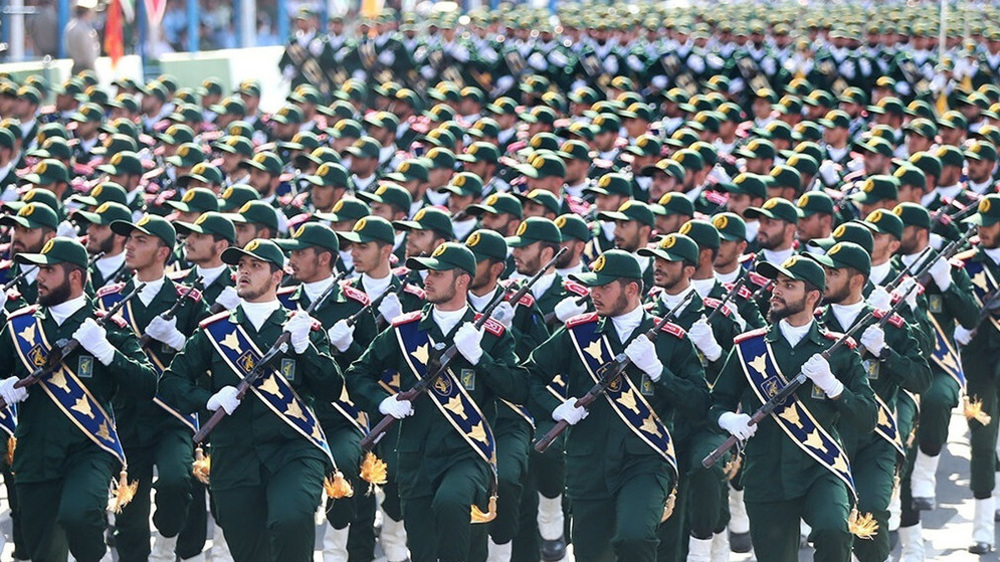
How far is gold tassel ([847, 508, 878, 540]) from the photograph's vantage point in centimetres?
880

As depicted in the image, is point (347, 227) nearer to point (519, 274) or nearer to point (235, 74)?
point (519, 274)

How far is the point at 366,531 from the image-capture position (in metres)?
9.98

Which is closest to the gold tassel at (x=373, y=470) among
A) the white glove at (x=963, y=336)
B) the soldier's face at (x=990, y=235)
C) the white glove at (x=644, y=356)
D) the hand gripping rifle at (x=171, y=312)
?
the hand gripping rifle at (x=171, y=312)

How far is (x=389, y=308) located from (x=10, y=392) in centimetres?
210

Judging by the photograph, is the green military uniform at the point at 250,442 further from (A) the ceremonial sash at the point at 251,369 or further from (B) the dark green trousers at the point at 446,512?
(B) the dark green trousers at the point at 446,512

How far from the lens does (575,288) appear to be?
33.7ft

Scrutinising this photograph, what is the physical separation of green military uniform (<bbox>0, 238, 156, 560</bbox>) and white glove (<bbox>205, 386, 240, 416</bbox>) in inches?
18.2

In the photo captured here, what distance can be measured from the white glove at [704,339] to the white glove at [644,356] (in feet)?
1.35

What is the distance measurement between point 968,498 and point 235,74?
19480 mm

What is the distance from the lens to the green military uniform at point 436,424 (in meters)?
8.84

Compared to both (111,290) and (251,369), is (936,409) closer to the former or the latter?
(251,369)

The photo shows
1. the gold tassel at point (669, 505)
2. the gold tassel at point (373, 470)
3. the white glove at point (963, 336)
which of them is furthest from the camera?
the white glove at point (963, 336)

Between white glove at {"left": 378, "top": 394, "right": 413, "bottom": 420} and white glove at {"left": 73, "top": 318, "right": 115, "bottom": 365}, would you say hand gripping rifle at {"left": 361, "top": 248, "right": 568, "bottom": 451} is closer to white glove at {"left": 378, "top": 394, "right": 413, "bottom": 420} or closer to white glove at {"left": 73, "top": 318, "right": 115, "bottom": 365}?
white glove at {"left": 378, "top": 394, "right": 413, "bottom": 420}

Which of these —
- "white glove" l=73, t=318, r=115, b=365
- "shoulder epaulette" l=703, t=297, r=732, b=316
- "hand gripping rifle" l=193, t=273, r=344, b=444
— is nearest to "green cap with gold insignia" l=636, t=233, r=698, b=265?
"shoulder epaulette" l=703, t=297, r=732, b=316
